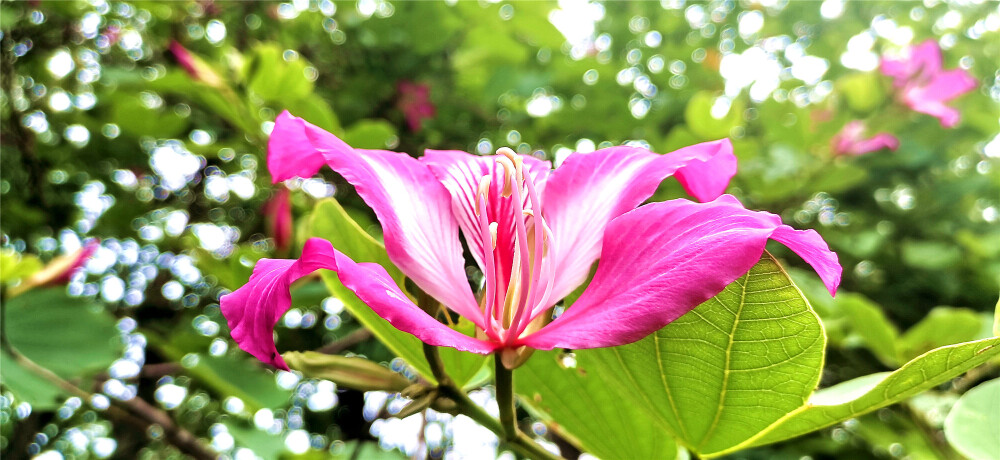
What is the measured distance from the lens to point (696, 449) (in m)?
0.43

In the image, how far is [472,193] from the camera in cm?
48

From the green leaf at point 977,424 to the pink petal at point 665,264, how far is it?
0.70ft

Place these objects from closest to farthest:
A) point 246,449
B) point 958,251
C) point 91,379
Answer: point 246,449 < point 91,379 < point 958,251

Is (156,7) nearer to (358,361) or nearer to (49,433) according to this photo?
(49,433)

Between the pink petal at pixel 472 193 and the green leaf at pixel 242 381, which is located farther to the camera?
the green leaf at pixel 242 381

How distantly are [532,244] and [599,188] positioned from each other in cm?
6

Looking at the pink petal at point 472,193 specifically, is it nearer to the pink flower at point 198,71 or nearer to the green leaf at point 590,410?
the green leaf at point 590,410

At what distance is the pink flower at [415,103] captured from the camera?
166 cm

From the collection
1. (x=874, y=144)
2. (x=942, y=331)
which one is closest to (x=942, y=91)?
(x=874, y=144)

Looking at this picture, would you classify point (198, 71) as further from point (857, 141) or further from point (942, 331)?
point (857, 141)

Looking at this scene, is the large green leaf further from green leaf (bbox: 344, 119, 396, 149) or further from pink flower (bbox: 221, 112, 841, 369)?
green leaf (bbox: 344, 119, 396, 149)

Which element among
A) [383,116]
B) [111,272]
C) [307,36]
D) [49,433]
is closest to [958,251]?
[383,116]

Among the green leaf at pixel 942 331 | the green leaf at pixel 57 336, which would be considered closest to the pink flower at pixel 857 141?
the green leaf at pixel 942 331

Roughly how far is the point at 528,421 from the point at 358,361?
3.28 feet
